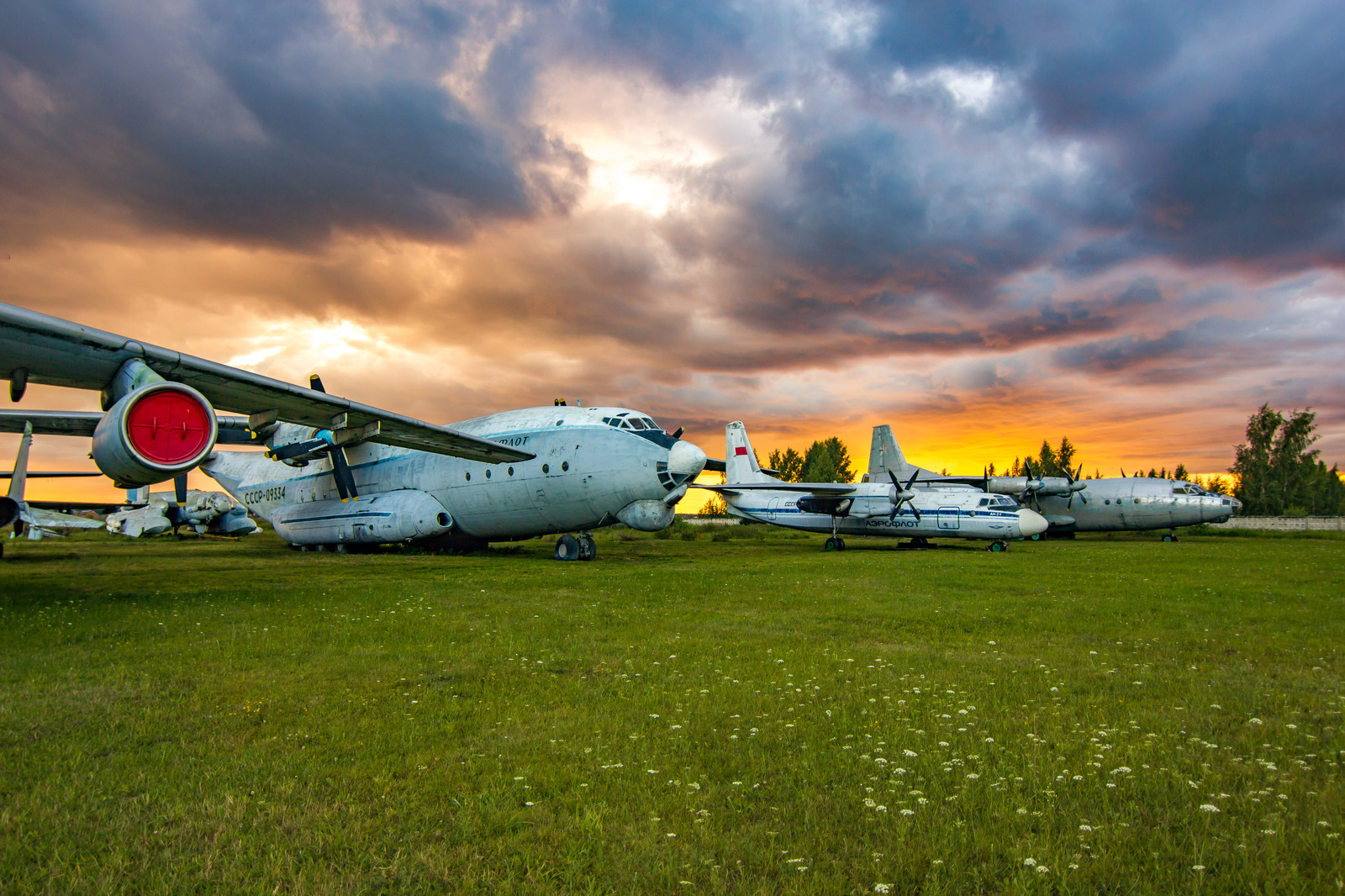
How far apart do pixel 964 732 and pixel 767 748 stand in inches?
55.4

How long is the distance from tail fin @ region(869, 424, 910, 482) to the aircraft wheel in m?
24.8

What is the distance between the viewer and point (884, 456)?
136 ft

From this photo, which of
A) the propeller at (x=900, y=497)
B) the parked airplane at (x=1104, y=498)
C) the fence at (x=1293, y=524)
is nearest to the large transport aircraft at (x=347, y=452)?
the propeller at (x=900, y=497)

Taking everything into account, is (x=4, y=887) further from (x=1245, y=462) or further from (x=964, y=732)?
(x=1245, y=462)

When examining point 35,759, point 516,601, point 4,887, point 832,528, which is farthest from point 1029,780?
point 832,528

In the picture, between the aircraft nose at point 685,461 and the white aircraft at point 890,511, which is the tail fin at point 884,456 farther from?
the aircraft nose at point 685,461

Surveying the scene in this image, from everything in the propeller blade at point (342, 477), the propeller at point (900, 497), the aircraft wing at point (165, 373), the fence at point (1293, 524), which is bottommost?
the fence at point (1293, 524)

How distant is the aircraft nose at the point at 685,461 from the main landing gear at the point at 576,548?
14.3ft

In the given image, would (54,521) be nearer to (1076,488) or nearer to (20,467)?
(20,467)

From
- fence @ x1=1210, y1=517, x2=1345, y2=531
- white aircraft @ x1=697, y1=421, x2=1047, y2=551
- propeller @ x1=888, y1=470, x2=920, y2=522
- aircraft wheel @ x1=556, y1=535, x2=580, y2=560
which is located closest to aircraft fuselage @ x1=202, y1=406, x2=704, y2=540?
aircraft wheel @ x1=556, y1=535, x2=580, y2=560

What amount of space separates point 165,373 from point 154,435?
2129 mm

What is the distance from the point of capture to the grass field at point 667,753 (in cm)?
298

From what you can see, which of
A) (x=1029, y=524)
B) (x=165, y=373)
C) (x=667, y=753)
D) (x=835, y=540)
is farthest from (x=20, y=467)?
(x=1029, y=524)

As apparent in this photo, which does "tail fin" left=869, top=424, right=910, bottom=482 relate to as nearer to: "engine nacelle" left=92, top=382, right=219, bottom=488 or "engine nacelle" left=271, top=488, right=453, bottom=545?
"engine nacelle" left=271, top=488, right=453, bottom=545
